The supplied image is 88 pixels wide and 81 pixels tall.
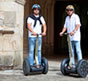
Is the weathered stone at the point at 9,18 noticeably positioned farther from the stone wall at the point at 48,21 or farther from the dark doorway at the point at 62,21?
the dark doorway at the point at 62,21

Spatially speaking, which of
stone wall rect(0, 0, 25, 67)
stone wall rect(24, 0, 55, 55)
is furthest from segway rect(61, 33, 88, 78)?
stone wall rect(24, 0, 55, 55)

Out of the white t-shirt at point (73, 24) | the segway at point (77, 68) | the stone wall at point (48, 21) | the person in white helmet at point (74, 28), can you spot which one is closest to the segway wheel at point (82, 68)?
the segway at point (77, 68)

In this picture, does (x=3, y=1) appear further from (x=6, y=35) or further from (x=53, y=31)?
(x=53, y=31)

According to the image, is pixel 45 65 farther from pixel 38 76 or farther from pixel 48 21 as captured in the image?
pixel 48 21

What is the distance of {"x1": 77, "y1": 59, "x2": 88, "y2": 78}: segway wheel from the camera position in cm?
539

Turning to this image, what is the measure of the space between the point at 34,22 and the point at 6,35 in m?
1.13

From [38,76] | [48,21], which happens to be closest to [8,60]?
[38,76]

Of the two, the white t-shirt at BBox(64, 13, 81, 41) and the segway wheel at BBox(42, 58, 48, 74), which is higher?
the white t-shirt at BBox(64, 13, 81, 41)

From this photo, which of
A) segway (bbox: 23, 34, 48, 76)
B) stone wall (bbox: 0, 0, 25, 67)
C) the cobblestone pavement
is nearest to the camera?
the cobblestone pavement

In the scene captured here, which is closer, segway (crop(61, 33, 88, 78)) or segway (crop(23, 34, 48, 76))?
segway (crop(61, 33, 88, 78))

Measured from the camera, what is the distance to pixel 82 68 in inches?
215

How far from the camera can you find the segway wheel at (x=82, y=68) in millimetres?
5387

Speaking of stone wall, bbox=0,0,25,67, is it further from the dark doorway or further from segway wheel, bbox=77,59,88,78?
the dark doorway

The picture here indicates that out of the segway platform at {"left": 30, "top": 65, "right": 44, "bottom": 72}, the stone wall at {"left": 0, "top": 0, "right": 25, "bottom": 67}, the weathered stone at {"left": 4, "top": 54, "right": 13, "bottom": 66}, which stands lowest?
the segway platform at {"left": 30, "top": 65, "right": 44, "bottom": 72}
